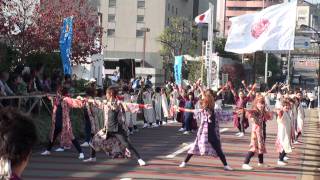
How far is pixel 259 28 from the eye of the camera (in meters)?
18.2

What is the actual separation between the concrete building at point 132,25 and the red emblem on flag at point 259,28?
59.9m

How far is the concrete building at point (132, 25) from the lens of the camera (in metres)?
78.6

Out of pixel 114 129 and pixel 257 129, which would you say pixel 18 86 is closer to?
pixel 114 129

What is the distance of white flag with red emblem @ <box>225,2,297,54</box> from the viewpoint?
58.5 ft

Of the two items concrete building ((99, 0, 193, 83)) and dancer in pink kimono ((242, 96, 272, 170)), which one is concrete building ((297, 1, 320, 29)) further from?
dancer in pink kimono ((242, 96, 272, 170))

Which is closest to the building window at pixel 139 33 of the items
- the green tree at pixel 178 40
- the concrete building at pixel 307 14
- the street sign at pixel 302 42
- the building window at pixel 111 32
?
the building window at pixel 111 32

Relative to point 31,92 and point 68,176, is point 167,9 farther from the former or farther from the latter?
point 68,176

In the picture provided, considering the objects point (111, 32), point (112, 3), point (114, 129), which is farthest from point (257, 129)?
point (112, 3)

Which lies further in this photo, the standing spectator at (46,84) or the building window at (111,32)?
the building window at (111,32)

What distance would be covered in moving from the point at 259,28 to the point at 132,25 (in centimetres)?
6200

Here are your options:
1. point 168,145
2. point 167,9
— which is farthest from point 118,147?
point 167,9

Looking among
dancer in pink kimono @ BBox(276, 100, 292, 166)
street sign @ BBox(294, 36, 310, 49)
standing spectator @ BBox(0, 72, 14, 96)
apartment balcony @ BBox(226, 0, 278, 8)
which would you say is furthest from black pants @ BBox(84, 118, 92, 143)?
apartment balcony @ BBox(226, 0, 278, 8)

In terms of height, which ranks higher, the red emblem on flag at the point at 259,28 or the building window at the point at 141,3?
the building window at the point at 141,3

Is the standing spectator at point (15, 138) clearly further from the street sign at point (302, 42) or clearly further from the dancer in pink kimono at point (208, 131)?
the street sign at point (302, 42)
